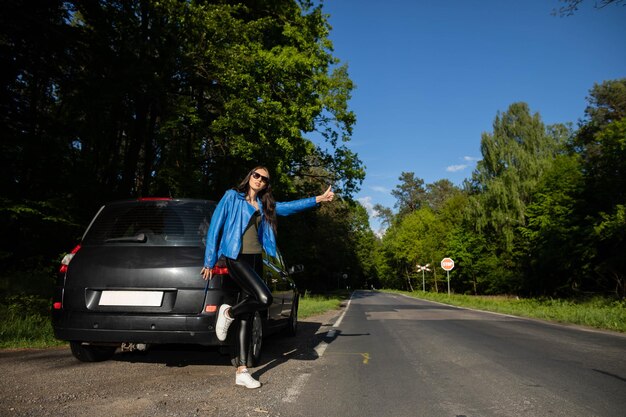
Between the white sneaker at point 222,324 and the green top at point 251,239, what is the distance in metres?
0.61

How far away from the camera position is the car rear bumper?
384cm

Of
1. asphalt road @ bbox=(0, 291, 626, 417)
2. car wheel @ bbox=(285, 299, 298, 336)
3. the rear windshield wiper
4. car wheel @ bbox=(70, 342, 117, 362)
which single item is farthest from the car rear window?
car wheel @ bbox=(285, 299, 298, 336)

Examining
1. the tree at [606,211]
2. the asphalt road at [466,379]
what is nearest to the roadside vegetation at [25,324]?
the asphalt road at [466,379]

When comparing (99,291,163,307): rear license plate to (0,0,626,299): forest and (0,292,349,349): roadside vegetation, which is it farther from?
(0,0,626,299): forest

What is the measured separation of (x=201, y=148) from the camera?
20.8 meters

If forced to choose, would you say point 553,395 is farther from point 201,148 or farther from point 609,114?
point 609,114

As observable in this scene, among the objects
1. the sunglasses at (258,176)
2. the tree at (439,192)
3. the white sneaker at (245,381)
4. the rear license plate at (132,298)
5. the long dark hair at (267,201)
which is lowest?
the white sneaker at (245,381)

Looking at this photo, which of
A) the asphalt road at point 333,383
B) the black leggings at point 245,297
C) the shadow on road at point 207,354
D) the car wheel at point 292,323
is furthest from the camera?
the car wheel at point 292,323

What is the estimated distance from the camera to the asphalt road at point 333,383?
307 cm

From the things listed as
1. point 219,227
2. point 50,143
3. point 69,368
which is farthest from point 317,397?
point 50,143

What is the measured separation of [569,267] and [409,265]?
48808 millimetres

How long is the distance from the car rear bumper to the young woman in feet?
0.55

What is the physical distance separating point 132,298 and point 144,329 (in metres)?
0.32

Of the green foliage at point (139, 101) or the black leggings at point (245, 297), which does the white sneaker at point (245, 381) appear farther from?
the green foliage at point (139, 101)
